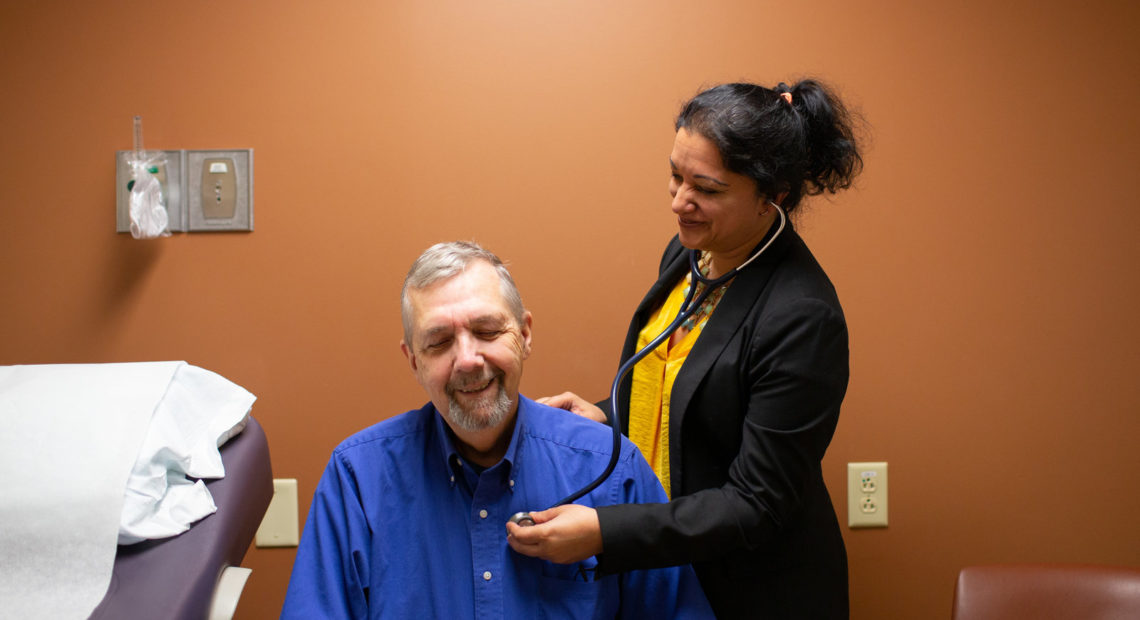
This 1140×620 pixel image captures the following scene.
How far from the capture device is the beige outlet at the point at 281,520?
1798mm

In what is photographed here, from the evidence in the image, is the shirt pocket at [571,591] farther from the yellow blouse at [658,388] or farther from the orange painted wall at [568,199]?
the orange painted wall at [568,199]

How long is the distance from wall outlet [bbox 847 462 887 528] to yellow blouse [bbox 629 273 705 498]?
66 cm

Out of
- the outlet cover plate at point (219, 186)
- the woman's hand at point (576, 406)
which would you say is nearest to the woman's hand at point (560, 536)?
the woman's hand at point (576, 406)

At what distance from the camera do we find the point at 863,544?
184 cm

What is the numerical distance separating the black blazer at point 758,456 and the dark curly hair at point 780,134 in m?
0.11

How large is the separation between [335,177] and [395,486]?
875mm

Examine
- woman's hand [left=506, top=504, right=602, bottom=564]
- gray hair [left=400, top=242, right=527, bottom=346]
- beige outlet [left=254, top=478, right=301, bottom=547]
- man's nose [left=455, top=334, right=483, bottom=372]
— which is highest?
gray hair [left=400, top=242, right=527, bottom=346]

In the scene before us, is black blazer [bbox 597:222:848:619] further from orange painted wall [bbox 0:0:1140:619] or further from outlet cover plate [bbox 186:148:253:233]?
outlet cover plate [bbox 186:148:253:233]

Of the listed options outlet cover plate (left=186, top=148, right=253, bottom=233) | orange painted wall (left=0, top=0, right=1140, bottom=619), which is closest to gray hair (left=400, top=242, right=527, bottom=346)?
orange painted wall (left=0, top=0, right=1140, bottom=619)

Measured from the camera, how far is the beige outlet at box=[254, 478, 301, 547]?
5.90 ft

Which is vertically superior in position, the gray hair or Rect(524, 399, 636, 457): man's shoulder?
the gray hair

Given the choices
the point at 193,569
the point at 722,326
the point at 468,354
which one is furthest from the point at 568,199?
the point at 193,569

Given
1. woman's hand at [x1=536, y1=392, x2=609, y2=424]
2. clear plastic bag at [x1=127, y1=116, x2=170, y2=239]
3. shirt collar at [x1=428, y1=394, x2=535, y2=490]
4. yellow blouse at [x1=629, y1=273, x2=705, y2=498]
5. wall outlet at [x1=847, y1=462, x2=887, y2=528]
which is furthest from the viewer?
wall outlet at [x1=847, y1=462, x2=887, y2=528]

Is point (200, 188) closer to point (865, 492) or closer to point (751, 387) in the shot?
point (751, 387)
